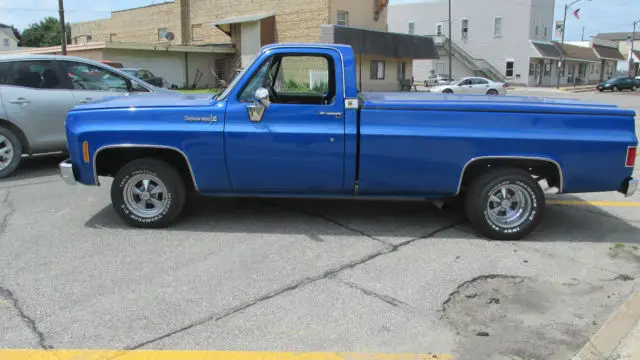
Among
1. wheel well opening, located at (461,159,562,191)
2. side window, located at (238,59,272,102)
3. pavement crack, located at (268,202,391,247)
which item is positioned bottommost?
pavement crack, located at (268,202,391,247)

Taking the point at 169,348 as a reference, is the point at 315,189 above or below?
above

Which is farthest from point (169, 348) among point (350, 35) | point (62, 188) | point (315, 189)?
point (350, 35)

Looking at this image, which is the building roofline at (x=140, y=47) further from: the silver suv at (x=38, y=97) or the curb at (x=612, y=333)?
the curb at (x=612, y=333)

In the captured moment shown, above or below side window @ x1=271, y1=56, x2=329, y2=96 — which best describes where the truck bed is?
below

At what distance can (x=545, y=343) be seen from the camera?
144 inches

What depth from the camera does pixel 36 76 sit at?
27.0 ft

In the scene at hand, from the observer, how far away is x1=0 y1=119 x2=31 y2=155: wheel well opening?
7996mm

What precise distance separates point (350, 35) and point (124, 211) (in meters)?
30.3

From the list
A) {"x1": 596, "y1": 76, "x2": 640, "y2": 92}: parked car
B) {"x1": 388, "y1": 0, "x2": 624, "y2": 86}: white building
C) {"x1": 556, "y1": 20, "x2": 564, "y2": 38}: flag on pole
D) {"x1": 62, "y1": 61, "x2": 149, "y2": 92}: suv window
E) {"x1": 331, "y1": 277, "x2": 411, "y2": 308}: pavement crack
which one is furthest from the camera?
{"x1": 556, "y1": 20, "x2": 564, "y2": 38}: flag on pole

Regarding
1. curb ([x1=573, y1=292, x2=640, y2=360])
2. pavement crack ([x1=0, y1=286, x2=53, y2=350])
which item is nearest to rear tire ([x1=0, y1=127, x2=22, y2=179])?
pavement crack ([x1=0, y1=286, x2=53, y2=350])

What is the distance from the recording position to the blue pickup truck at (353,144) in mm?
5301

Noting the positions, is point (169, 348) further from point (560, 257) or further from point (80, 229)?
point (560, 257)

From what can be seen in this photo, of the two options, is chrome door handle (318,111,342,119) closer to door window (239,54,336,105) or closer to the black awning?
door window (239,54,336,105)

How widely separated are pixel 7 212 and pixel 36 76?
2777 millimetres
